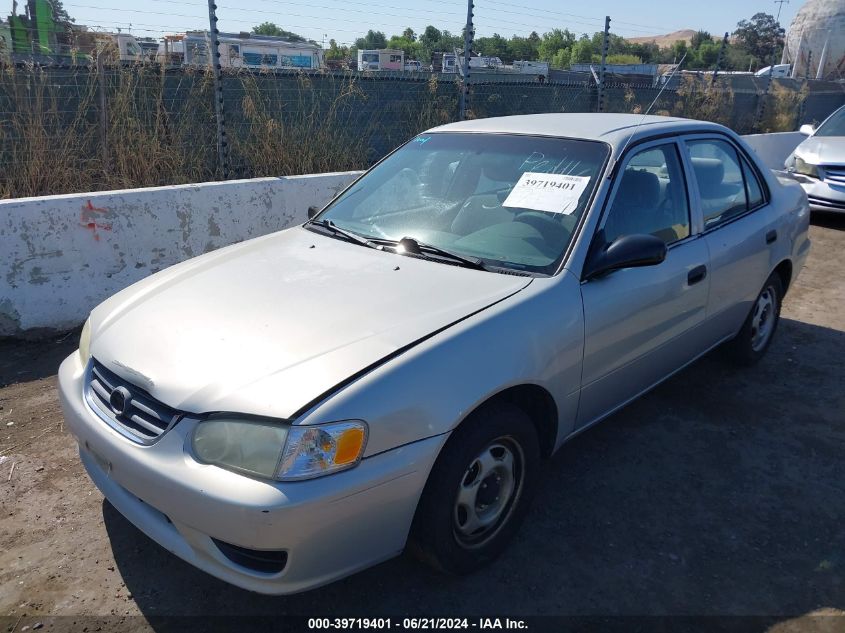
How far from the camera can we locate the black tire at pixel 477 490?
7.93ft

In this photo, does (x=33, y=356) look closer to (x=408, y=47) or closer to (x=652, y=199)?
(x=652, y=199)

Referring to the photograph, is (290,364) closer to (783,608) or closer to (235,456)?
(235,456)

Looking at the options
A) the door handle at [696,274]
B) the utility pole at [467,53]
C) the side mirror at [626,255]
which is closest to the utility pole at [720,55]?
the utility pole at [467,53]

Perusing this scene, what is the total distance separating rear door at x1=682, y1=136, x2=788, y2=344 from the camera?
386 cm

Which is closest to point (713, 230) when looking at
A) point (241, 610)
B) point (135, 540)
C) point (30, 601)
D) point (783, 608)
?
point (783, 608)

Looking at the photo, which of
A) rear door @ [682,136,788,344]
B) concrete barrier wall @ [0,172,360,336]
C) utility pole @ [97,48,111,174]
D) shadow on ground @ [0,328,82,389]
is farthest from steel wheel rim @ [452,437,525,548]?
utility pole @ [97,48,111,174]

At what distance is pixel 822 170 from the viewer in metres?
9.11

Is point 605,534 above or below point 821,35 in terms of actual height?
below

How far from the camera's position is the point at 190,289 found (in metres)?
3.01

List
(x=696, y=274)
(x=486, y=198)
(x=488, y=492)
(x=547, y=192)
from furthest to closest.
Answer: (x=696, y=274), (x=486, y=198), (x=547, y=192), (x=488, y=492)

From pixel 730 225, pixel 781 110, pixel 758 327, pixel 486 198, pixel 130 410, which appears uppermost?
pixel 486 198

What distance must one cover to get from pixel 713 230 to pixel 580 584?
85.8 inches

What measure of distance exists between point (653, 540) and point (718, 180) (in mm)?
2270

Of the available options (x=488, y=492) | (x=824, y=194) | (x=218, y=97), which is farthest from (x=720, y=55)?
(x=488, y=492)
